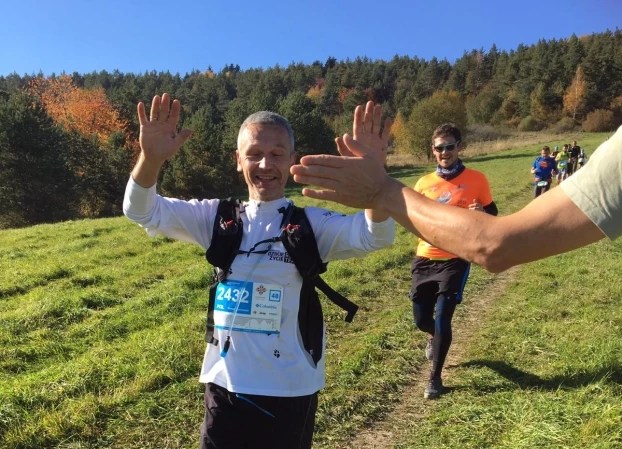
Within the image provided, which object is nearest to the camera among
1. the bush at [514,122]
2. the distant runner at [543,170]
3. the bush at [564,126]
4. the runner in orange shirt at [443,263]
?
the runner in orange shirt at [443,263]

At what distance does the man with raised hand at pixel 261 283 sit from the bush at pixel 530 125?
76886mm

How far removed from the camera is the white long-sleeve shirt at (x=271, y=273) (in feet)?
7.29

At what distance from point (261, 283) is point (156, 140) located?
2.87ft

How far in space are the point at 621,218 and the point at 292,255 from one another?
4.48ft

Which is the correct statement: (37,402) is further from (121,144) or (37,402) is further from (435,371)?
(121,144)

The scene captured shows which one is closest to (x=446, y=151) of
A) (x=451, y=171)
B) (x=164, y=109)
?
(x=451, y=171)

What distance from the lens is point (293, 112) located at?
156 ft

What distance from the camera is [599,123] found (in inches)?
2539

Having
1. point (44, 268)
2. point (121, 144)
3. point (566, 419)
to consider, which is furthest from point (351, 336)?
point (121, 144)

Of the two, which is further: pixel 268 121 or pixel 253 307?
pixel 268 121

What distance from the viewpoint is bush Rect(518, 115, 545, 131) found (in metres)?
70.9

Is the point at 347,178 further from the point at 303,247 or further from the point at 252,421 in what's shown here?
the point at 252,421

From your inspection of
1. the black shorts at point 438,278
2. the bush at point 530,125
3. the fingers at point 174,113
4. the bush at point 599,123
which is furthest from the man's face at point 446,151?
the bush at point 530,125

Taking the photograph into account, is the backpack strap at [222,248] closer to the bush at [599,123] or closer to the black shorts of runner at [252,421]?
the black shorts of runner at [252,421]
